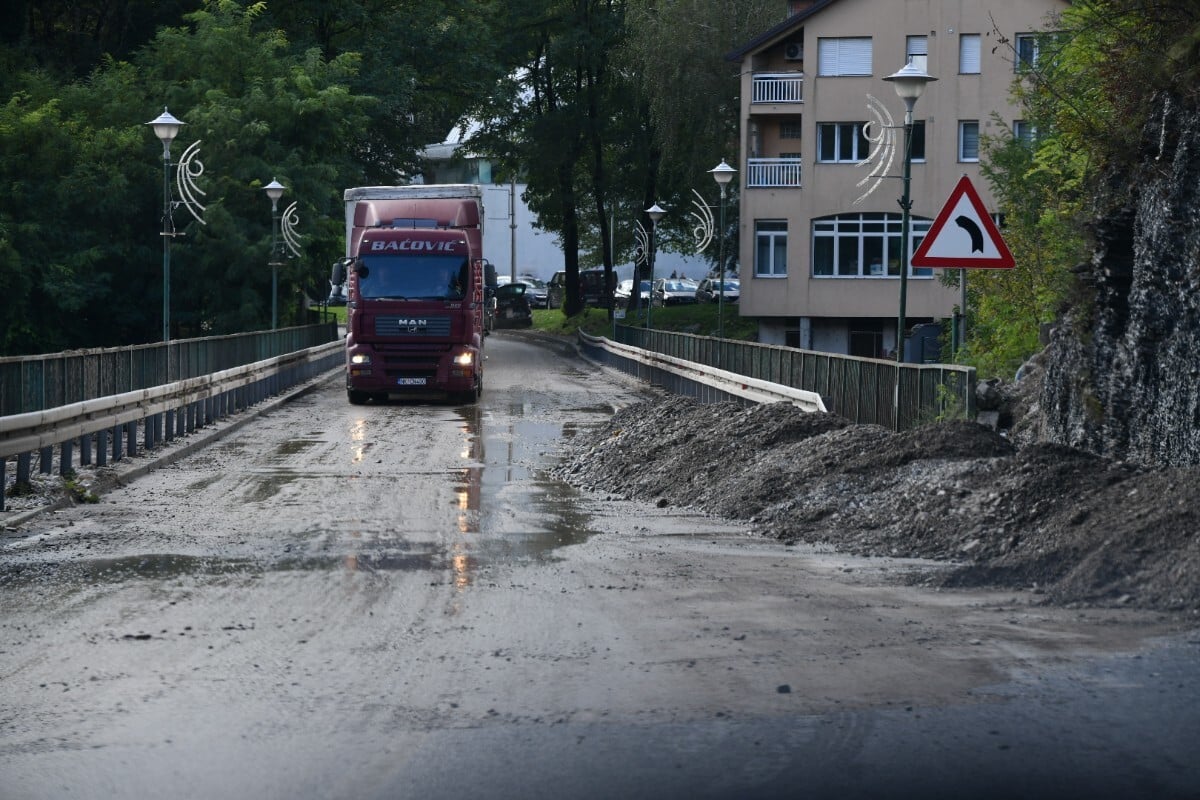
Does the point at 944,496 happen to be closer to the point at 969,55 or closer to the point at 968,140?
the point at 969,55

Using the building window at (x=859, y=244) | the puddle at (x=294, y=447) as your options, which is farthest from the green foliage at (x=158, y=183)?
the puddle at (x=294, y=447)

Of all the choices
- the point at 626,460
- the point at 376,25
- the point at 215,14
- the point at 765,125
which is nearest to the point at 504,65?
the point at 376,25

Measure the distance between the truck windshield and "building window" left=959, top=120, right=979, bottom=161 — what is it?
1154 inches

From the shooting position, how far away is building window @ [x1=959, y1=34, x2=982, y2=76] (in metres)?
52.7

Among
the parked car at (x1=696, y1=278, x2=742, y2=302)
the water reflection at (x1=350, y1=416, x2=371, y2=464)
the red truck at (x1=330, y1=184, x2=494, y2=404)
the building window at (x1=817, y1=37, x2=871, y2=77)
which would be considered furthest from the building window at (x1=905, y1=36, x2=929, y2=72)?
the water reflection at (x1=350, y1=416, x2=371, y2=464)

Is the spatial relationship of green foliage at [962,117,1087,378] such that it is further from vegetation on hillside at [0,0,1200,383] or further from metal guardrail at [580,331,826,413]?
metal guardrail at [580,331,826,413]

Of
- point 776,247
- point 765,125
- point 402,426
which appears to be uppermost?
point 765,125

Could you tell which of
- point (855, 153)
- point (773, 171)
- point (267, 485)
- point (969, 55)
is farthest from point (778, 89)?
point (267, 485)

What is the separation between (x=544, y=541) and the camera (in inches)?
455

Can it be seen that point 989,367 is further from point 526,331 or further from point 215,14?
point 526,331

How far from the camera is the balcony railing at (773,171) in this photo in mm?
55156

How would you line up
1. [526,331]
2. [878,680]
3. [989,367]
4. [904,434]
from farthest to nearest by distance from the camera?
[526,331]
[989,367]
[904,434]
[878,680]

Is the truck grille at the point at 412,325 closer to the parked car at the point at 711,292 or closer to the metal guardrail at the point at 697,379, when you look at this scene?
the metal guardrail at the point at 697,379

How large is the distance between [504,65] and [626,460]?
167 ft
